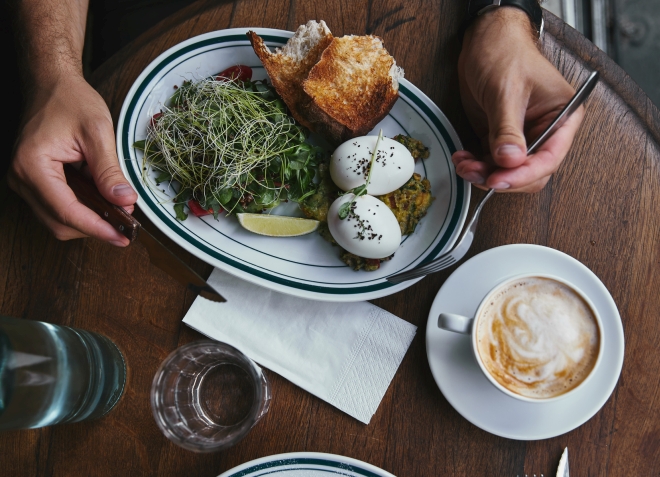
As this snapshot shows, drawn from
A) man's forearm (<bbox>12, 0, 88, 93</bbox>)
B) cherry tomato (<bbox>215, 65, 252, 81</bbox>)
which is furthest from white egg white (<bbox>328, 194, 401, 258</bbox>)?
man's forearm (<bbox>12, 0, 88, 93</bbox>)

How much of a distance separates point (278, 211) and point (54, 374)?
0.57 metres

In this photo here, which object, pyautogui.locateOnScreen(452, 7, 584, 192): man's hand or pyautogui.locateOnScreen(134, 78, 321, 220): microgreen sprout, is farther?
pyautogui.locateOnScreen(134, 78, 321, 220): microgreen sprout

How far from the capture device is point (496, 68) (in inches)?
40.6

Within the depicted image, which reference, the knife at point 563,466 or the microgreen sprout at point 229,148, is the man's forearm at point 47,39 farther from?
the knife at point 563,466

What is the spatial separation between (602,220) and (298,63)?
30.9 inches

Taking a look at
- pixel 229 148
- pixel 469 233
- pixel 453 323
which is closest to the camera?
pixel 453 323

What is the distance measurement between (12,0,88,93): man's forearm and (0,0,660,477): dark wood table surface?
103 millimetres

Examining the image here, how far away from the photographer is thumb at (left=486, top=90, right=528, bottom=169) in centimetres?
92

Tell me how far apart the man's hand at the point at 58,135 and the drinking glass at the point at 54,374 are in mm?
227

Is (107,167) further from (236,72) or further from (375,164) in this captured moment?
(375,164)

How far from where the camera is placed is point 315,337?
109 centimetres

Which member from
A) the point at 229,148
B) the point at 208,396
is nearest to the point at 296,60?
the point at 229,148

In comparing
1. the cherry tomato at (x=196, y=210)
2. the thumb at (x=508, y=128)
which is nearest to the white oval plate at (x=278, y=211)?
the cherry tomato at (x=196, y=210)

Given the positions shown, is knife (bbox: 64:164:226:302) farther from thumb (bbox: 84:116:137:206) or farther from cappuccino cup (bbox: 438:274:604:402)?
cappuccino cup (bbox: 438:274:604:402)
